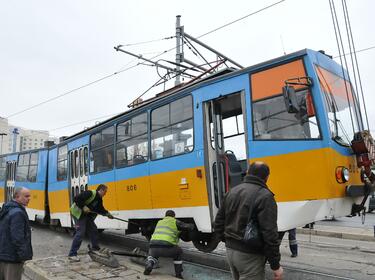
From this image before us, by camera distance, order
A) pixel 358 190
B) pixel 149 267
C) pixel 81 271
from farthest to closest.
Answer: pixel 81 271 < pixel 149 267 < pixel 358 190

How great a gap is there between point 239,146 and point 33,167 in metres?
10.4

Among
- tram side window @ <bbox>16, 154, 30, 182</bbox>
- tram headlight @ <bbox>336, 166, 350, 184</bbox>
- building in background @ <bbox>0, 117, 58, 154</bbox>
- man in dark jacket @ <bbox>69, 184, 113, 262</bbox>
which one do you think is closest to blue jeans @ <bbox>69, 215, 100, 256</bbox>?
man in dark jacket @ <bbox>69, 184, 113, 262</bbox>

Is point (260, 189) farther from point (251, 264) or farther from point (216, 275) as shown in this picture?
point (216, 275)

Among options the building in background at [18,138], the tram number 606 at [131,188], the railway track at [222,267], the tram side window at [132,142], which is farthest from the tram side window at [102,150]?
the building in background at [18,138]

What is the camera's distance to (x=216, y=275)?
7254 mm

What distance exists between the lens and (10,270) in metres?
4.88

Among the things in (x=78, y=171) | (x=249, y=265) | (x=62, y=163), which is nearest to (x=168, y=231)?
(x=249, y=265)

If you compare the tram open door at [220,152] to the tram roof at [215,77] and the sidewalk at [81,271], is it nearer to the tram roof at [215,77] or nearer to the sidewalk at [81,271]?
the tram roof at [215,77]

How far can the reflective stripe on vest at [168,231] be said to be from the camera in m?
7.10

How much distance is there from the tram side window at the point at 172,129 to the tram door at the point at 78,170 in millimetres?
3750

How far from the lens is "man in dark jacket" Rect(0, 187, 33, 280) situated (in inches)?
189

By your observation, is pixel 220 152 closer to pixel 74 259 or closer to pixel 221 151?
pixel 221 151

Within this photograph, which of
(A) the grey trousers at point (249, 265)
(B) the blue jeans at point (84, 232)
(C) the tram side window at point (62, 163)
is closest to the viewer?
(A) the grey trousers at point (249, 265)

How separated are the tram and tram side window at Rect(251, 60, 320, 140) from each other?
0.05 ft
